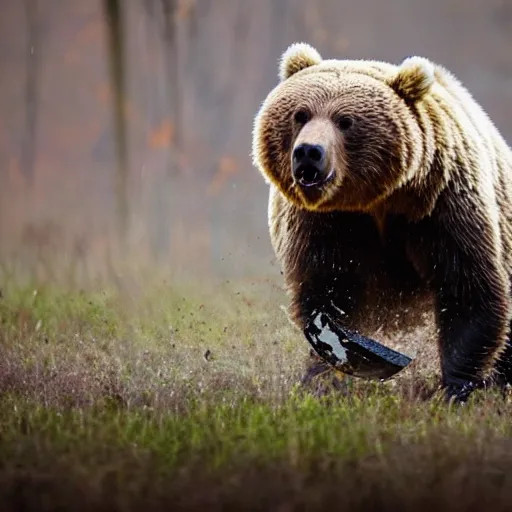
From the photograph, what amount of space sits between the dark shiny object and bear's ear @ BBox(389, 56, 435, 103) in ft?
3.40

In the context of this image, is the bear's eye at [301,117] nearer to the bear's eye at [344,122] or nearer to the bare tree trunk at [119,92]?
the bear's eye at [344,122]

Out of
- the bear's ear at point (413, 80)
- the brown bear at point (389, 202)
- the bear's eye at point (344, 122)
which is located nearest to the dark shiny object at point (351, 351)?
the brown bear at point (389, 202)

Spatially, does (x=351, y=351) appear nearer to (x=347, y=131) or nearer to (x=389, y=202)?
(x=389, y=202)

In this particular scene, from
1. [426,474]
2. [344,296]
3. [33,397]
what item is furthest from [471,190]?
[33,397]

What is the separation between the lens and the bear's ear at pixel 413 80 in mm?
4496

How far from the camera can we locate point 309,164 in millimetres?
4227

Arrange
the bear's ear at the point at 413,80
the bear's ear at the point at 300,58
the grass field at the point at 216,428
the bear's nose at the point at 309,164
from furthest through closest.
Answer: the bear's ear at the point at 300,58 → the bear's ear at the point at 413,80 → the bear's nose at the point at 309,164 → the grass field at the point at 216,428

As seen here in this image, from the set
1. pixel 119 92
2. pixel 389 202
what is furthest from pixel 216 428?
pixel 119 92

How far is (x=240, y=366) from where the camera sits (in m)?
5.17

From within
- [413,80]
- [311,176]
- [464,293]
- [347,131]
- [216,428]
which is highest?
[413,80]

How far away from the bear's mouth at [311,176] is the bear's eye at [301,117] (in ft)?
0.82

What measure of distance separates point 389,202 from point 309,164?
532 mm

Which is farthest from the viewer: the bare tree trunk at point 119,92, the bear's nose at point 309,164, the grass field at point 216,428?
the bare tree trunk at point 119,92

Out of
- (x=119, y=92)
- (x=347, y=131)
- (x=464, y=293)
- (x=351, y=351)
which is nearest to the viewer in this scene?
(x=347, y=131)
